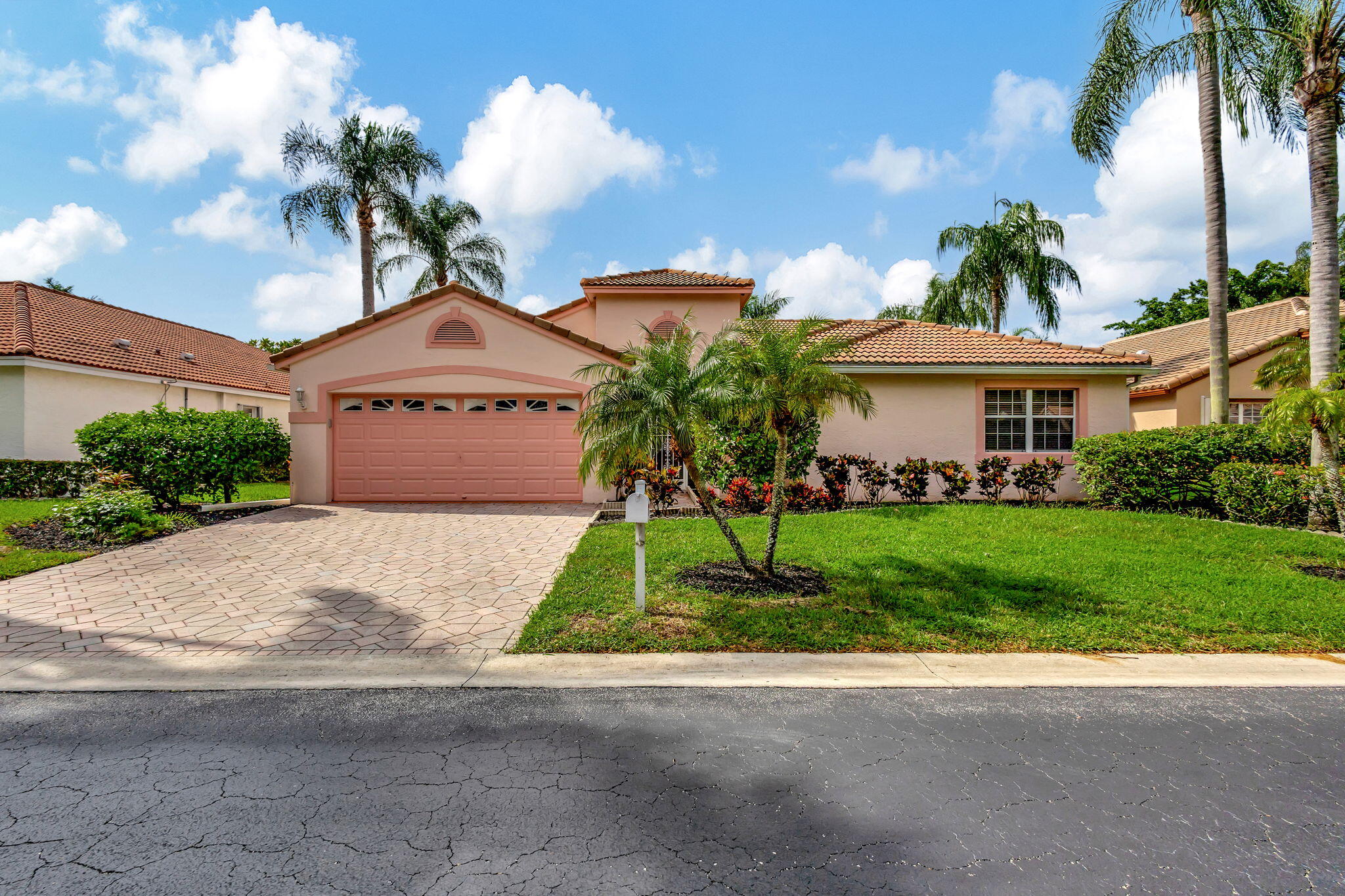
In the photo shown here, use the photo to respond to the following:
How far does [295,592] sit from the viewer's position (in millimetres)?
6836

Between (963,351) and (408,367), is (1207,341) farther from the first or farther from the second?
(408,367)

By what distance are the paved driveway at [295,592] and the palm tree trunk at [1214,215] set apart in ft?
45.0

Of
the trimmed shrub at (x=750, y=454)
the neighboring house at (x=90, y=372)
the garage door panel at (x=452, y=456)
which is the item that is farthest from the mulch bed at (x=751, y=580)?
the neighboring house at (x=90, y=372)

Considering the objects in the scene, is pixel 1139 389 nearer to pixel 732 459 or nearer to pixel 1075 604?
pixel 732 459

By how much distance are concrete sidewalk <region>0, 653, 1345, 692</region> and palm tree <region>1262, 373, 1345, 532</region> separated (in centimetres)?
339

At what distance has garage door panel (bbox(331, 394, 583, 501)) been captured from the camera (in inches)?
540

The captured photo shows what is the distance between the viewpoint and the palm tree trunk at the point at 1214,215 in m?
12.2

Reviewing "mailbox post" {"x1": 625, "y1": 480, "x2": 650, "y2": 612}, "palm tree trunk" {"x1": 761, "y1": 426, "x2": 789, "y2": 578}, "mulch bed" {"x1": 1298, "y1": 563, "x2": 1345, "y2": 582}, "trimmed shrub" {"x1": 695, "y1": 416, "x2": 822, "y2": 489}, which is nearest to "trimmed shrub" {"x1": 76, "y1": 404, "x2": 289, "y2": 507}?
"trimmed shrub" {"x1": 695, "y1": 416, "x2": 822, "y2": 489}

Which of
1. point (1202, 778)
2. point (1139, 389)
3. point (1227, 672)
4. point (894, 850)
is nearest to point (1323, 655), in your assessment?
point (1227, 672)

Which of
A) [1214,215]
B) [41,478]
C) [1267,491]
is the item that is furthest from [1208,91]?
[41,478]

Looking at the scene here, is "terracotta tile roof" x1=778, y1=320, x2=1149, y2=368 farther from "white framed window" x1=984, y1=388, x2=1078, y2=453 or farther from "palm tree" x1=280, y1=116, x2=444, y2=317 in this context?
"palm tree" x1=280, y1=116, x2=444, y2=317

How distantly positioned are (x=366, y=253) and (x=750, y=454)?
17713 mm

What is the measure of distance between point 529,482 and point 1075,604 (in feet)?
35.2

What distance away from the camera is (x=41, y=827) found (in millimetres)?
2832
